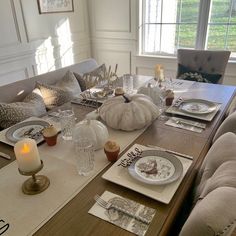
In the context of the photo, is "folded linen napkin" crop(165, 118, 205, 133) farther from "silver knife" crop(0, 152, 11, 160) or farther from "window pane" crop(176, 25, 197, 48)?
"window pane" crop(176, 25, 197, 48)

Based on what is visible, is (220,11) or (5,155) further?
(220,11)

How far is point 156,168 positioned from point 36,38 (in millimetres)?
2622

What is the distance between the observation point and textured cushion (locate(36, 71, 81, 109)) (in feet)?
6.47

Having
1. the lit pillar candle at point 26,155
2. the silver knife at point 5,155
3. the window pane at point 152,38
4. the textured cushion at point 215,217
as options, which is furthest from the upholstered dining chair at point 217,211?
the window pane at point 152,38

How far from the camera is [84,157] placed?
0.96 m

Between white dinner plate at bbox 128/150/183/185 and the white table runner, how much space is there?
A: 0.46ft

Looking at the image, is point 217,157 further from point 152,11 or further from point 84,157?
point 152,11

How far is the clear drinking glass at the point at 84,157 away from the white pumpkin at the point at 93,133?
0.09 metres

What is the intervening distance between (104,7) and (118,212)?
3.40 m

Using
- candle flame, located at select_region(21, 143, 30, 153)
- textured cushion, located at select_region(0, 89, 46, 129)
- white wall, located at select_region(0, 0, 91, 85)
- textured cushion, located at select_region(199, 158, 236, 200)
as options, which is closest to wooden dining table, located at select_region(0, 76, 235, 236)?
textured cushion, located at select_region(199, 158, 236, 200)

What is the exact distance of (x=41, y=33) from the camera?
3023mm

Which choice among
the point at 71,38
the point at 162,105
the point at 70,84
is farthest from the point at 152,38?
the point at 162,105

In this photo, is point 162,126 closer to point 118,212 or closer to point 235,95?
point 118,212

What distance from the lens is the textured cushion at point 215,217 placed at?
0.59m
